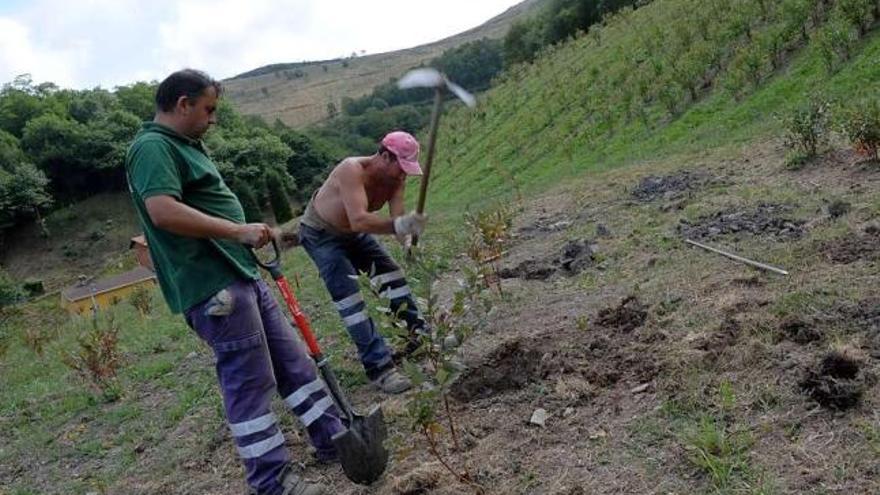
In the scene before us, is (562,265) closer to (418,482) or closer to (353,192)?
(353,192)

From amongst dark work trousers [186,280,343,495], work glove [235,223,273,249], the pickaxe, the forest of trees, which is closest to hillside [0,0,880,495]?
dark work trousers [186,280,343,495]

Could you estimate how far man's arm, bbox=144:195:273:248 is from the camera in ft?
8.17

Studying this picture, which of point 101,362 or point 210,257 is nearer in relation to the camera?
point 210,257

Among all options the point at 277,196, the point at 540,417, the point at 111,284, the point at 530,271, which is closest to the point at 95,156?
the point at 277,196

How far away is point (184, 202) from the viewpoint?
8.93ft

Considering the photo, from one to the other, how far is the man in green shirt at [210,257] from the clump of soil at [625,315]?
1.75 metres

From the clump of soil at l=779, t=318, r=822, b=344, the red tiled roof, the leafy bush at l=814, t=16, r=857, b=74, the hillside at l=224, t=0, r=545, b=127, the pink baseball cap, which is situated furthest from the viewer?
the hillside at l=224, t=0, r=545, b=127

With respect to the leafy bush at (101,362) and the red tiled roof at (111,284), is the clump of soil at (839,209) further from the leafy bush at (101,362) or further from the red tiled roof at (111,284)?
the red tiled roof at (111,284)

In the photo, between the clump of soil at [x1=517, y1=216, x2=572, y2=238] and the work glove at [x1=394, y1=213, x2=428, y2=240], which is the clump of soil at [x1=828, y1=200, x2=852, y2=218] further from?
the work glove at [x1=394, y1=213, x2=428, y2=240]

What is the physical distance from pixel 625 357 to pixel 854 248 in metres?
1.59

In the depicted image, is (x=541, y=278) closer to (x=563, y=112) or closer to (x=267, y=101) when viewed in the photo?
(x=563, y=112)

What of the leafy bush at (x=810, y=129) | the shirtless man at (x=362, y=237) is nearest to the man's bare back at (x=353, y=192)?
the shirtless man at (x=362, y=237)

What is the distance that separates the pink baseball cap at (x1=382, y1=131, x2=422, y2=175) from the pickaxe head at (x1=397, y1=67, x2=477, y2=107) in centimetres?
114

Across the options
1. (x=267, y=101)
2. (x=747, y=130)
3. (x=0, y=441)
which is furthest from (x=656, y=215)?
(x=267, y=101)
